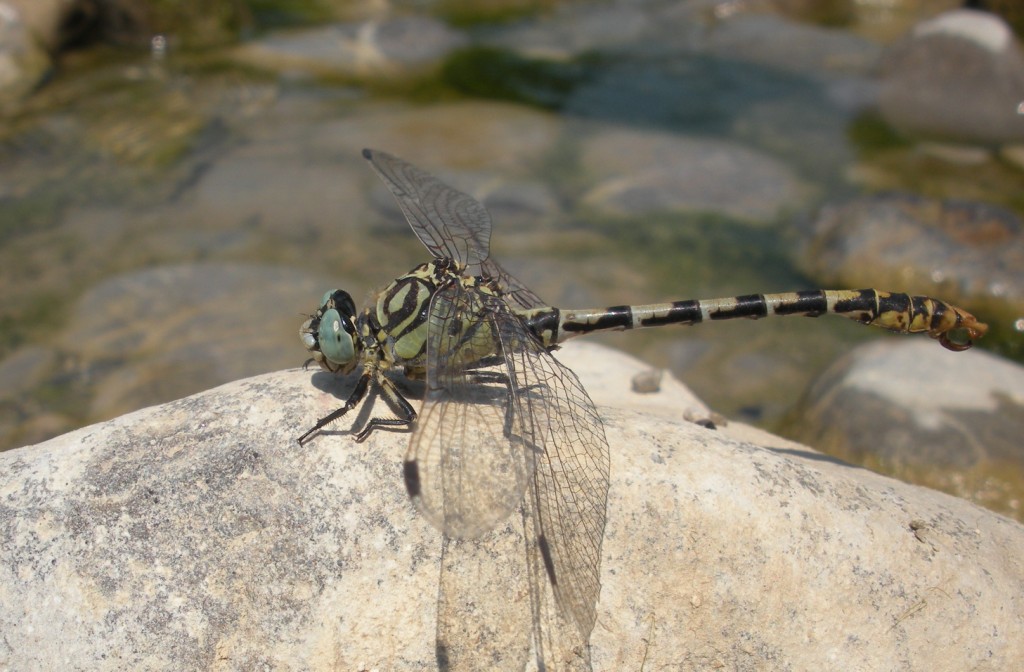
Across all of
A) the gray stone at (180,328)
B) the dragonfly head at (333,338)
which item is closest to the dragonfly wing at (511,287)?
the dragonfly head at (333,338)

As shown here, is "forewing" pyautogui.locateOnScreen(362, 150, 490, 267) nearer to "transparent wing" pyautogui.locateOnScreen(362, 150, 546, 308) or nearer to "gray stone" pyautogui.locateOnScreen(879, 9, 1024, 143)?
"transparent wing" pyautogui.locateOnScreen(362, 150, 546, 308)

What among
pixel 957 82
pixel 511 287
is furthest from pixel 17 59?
pixel 957 82

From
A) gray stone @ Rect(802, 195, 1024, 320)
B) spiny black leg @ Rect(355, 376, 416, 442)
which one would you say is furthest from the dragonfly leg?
gray stone @ Rect(802, 195, 1024, 320)

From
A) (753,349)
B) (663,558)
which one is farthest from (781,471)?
(753,349)

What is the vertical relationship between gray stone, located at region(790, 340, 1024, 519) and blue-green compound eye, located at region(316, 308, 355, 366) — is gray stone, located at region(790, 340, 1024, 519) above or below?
below

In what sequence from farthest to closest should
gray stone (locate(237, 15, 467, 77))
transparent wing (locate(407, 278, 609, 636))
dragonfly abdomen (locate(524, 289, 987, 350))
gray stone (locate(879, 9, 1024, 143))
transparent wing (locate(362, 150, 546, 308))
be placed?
gray stone (locate(237, 15, 467, 77)) < gray stone (locate(879, 9, 1024, 143)) < transparent wing (locate(362, 150, 546, 308)) < dragonfly abdomen (locate(524, 289, 987, 350)) < transparent wing (locate(407, 278, 609, 636))

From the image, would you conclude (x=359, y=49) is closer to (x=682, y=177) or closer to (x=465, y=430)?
(x=682, y=177)

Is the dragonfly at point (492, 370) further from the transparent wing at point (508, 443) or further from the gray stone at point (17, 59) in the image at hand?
the gray stone at point (17, 59)
